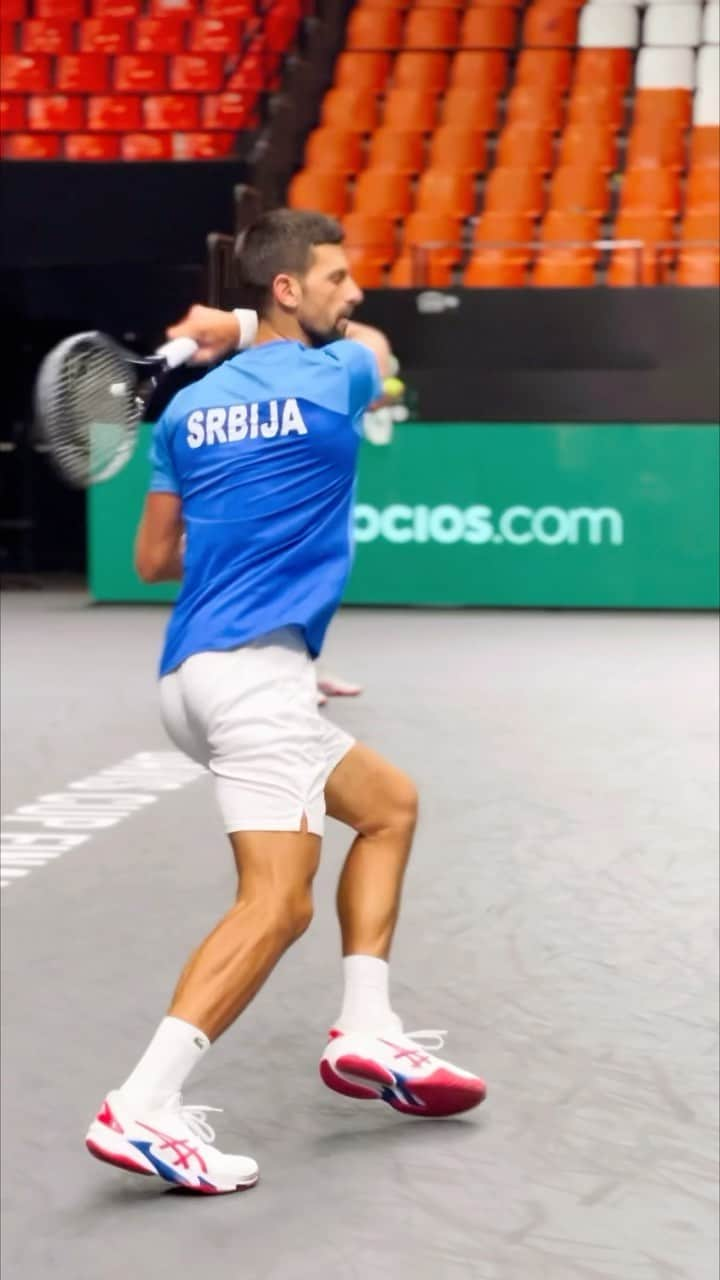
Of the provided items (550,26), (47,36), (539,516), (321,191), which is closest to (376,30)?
(550,26)

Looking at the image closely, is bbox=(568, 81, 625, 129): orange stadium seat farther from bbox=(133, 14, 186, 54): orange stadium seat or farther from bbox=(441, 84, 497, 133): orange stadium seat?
bbox=(133, 14, 186, 54): orange stadium seat

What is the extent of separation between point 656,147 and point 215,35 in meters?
4.47

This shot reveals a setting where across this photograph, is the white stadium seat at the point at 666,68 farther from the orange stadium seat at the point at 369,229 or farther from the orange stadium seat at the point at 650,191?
the orange stadium seat at the point at 369,229

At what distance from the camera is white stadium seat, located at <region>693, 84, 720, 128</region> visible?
18891mm

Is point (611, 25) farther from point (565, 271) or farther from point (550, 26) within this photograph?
point (565, 271)

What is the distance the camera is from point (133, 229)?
704 inches

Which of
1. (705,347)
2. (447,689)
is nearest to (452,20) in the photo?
(705,347)

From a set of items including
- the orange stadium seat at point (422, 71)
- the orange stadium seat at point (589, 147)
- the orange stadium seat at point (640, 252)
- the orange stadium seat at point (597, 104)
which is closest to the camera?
the orange stadium seat at point (640, 252)

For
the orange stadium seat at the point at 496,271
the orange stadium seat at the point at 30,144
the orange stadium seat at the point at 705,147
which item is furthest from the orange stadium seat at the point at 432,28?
the orange stadium seat at the point at 496,271

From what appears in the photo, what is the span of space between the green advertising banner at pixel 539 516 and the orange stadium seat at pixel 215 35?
5332 millimetres

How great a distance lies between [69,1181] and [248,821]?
74 cm

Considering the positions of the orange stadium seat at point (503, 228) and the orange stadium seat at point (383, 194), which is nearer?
the orange stadium seat at point (503, 228)

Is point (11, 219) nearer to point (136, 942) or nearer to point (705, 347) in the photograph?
point (705, 347)

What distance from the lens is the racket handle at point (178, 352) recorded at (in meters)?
3.98
